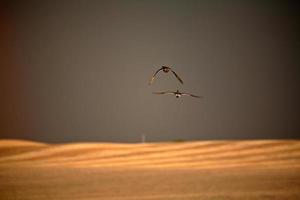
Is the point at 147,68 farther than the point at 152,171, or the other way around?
the point at 147,68

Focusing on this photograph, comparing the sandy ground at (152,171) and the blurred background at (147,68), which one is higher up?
the blurred background at (147,68)

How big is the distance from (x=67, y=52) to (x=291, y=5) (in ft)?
1.96

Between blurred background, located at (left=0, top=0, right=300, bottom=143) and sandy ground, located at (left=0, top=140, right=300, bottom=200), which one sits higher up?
blurred background, located at (left=0, top=0, right=300, bottom=143)

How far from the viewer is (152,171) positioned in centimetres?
57

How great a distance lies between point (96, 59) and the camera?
0.74 metres

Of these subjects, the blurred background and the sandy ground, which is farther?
the blurred background

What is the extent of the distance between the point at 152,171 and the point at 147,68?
28 centimetres

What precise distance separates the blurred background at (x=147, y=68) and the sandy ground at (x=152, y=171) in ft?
0.35

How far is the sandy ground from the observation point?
20.2 inches

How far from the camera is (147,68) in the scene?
738 millimetres

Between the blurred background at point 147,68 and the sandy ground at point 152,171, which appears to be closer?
the sandy ground at point 152,171

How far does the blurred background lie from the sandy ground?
108mm

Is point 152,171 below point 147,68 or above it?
below

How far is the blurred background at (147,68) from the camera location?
28.3 inches
